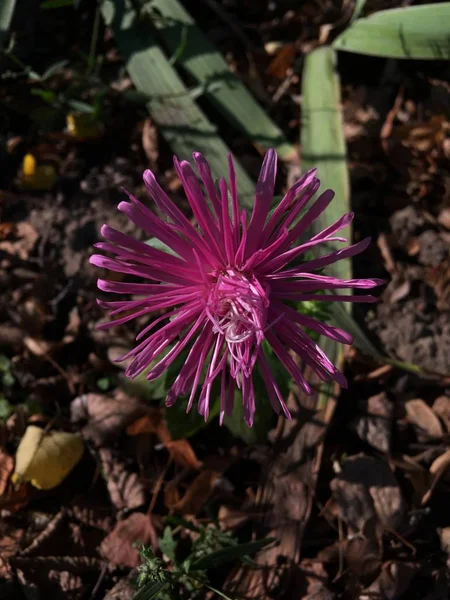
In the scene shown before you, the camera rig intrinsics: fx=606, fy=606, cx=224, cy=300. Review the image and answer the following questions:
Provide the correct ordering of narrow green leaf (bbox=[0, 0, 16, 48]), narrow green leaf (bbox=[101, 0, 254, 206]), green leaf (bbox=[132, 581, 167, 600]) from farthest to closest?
1. narrow green leaf (bbox=[101, 0, 254, 206])
2. narrow green leaf (bbox=[0, 0, 16, 48])
3. green leaf (bbox=[132, 581, 167, 600])

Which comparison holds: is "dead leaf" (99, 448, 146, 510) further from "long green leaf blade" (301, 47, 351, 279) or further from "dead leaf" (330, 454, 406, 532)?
"long green leaf blade" (301, 47, 351, 279)

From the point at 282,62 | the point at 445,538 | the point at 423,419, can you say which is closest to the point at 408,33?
the point at 282,62

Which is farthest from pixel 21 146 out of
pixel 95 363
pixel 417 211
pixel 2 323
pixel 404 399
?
pixel 404 399

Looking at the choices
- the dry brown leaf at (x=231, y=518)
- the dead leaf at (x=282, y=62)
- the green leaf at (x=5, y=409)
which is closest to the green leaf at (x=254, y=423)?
the dry brown leaf at (x=231, y=518)

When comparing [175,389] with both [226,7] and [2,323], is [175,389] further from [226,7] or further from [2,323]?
[226,7]

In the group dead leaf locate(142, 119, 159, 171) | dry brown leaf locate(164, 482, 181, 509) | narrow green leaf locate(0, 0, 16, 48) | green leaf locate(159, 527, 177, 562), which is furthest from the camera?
dead leaf locate(142, 119, 159, 171)

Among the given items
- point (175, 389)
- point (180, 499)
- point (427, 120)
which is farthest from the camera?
point (427, 120)

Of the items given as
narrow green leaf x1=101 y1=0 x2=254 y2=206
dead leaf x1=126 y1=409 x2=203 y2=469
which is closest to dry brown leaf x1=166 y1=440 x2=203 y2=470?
dead leaf x1=126 y1=409 x2=203 y2=469

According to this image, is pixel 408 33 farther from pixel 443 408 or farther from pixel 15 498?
pixel 15 498
